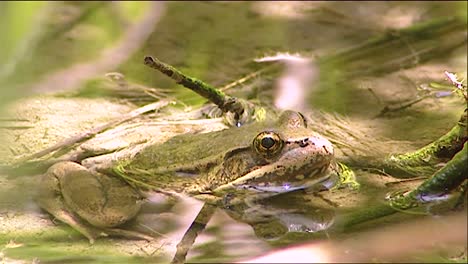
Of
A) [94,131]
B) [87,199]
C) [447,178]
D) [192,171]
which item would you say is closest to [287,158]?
[192,171]

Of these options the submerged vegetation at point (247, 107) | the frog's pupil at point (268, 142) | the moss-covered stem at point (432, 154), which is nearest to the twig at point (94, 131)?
the submerged vegetation at point (247, 107)

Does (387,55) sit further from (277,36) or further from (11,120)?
(11,120)

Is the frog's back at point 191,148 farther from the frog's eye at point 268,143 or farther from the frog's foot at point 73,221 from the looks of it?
the frog's foot at point 73,221

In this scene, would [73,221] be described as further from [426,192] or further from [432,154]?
[432,154]

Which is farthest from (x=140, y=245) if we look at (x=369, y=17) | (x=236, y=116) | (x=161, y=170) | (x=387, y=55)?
(x=369, y=17)

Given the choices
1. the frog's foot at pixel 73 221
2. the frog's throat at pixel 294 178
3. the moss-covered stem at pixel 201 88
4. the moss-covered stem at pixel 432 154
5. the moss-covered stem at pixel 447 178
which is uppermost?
the moss-covered stem at pixel 201 88

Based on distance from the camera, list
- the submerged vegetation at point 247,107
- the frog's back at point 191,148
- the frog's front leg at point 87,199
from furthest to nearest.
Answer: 1. the frog's back at point 191,148
2. the frog's front leg at point 87,199
3. the submerged vegetation at point 247,107

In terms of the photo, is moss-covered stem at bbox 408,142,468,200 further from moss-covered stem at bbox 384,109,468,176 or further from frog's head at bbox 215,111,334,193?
frog's head at bbox 215,111,334,193

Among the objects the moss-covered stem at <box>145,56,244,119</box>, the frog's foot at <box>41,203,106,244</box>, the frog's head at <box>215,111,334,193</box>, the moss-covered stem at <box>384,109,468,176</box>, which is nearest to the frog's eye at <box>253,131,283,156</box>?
the frog's head at <box>215,111,334,193</box>
